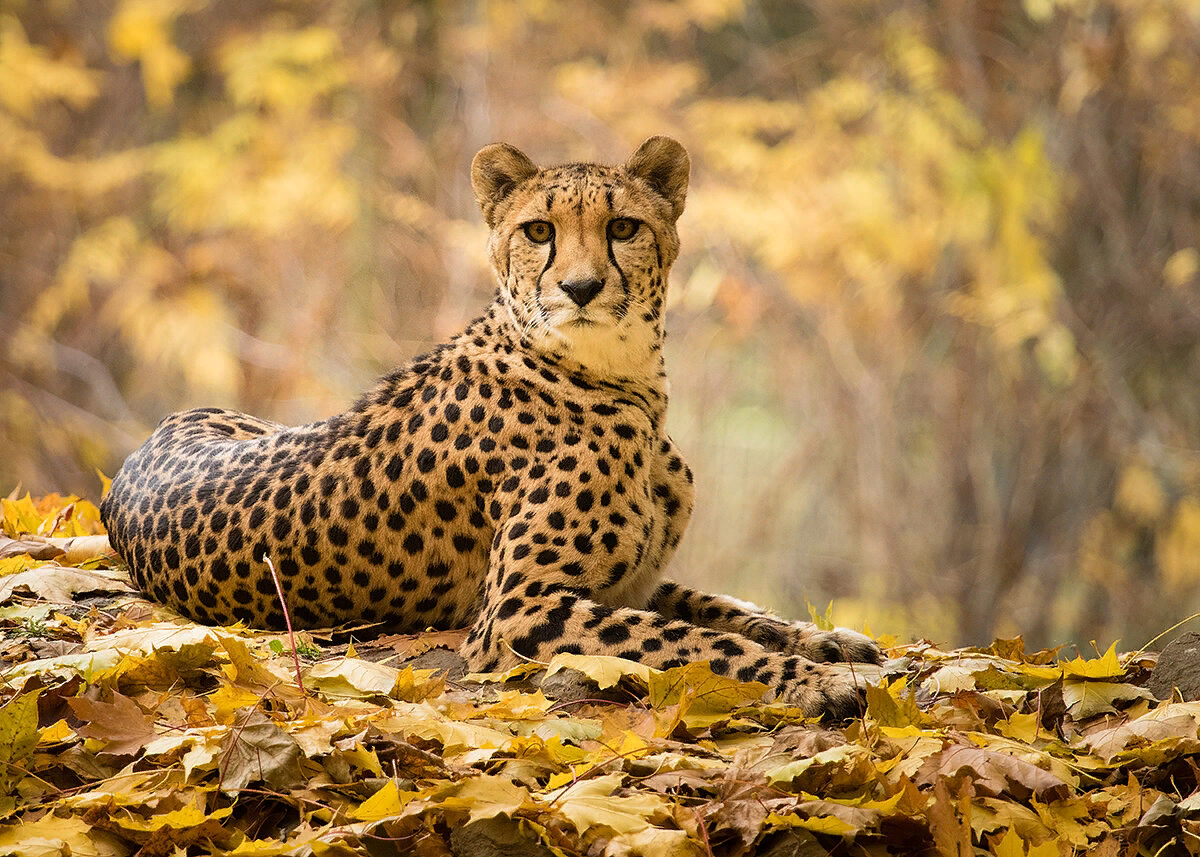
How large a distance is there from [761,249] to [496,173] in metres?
6.88

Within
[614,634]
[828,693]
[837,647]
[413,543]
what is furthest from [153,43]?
[828,693]

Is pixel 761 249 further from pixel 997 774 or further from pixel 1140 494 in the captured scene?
pixel 997 774

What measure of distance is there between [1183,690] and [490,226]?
2673 millimetres

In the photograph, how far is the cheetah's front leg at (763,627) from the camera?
3.88m

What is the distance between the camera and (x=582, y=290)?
3.83 m

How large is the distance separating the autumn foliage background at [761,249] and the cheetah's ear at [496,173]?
20.8ft

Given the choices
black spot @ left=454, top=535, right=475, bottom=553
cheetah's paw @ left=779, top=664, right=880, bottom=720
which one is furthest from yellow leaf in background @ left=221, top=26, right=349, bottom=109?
cheetah's paw @ left=779, top=664, right=880, bottom=720

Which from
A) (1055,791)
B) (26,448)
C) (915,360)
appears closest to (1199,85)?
(915,360)

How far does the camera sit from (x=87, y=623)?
3877 millimetres

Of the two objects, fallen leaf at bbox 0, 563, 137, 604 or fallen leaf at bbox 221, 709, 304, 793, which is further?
fallen leaf at bbox 0, 563, 137, 604

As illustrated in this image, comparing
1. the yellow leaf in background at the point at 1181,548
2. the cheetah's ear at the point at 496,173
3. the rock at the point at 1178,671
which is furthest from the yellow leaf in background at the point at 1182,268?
the cheetah's ear at the point at 496,173

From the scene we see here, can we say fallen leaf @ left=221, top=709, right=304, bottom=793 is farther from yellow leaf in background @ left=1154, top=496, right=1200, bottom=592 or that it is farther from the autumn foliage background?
yellow leaf in background @ left=1154, top=496, right=1200, bottom=592

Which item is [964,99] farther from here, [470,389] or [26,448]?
[26,448]

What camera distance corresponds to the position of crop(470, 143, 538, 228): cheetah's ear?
169 inches
